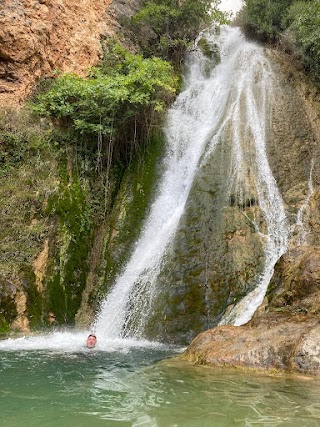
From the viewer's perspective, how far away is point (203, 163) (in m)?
15.3

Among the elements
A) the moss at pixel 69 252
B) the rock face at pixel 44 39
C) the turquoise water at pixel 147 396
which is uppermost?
the rock face at pixel 44 39

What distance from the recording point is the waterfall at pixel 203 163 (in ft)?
38.0

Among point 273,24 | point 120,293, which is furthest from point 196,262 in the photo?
point 273,24

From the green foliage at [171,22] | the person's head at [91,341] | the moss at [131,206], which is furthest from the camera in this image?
the green foliage at [171,22]

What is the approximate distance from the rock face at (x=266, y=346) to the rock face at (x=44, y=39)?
1104cm

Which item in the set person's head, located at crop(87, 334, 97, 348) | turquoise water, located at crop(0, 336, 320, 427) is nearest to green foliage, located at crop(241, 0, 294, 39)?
person's head, located at crop(87, 334, 97, 348)

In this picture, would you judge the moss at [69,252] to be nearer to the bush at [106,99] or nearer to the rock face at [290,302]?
the bush at [106,99]

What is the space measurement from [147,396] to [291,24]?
65.8 ft

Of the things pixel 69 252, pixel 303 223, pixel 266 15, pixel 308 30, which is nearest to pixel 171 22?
pixel 266 15

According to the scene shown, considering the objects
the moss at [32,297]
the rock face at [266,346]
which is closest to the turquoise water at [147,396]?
the rock face at [266,346]

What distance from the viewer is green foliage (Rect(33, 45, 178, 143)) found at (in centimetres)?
1445

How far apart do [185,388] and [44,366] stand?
296 centimetres

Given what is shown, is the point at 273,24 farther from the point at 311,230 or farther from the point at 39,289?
the point at 39,289

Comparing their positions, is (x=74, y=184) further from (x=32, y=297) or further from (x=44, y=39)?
(x=44, y=39)
